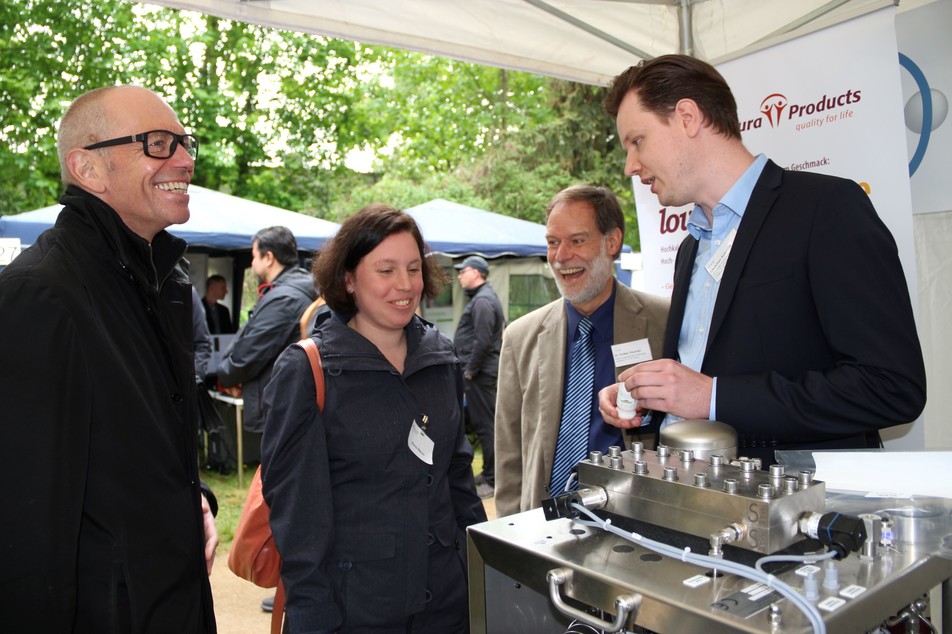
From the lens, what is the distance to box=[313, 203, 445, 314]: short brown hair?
2.35 metres

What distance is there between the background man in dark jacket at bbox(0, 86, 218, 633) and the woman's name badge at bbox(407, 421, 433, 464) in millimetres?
596

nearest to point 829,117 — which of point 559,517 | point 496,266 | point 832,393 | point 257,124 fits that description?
point 832,393

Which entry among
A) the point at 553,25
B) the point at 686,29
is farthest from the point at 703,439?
the point at 553,25

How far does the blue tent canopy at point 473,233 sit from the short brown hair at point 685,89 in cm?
775

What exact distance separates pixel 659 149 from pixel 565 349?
1173 millimetres

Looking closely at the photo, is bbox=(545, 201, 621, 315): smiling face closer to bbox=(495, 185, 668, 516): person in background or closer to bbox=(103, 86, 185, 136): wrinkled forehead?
bbox=(495, 185, 668, 516): person in background

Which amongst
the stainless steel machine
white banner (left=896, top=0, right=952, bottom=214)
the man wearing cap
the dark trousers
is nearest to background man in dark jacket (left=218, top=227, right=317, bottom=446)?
the man wearing cap

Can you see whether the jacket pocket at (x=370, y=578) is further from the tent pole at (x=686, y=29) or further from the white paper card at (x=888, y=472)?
the tent pole at (x=686, y=29)

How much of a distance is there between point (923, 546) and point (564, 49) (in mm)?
3416

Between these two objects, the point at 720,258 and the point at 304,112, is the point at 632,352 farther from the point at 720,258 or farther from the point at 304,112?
the point at 304,112

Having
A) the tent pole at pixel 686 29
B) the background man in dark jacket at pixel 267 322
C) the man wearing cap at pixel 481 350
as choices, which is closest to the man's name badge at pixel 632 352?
the tent pole at pixel 686 29

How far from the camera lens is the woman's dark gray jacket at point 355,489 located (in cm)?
193

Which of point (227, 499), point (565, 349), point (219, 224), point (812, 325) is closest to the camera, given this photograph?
point (812, 325)

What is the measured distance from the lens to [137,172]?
1.87m
